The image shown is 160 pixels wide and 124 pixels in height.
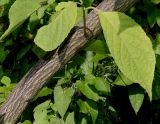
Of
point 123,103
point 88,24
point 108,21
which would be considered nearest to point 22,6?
point 88,24

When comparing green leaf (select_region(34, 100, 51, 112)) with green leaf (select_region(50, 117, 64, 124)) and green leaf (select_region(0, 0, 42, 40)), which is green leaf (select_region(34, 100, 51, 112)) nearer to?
green leaf (select_region(50, 117, 64, 124))

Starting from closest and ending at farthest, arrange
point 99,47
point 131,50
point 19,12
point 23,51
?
point 131,50 < point 19,12 < point 99,47 < point 23,51

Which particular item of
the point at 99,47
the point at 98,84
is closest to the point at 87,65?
the point at 98,84

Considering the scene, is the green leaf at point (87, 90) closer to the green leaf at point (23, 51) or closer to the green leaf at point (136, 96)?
the green leaf at point (136, 96)

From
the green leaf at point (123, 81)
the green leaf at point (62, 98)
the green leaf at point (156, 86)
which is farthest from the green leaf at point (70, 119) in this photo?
the green leaf at point (156, 86)

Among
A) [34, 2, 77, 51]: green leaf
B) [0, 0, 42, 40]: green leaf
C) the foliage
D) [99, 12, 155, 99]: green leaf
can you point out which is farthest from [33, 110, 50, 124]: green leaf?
[99, 12, 155, 99]: green leaf

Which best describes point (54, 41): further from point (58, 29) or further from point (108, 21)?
point (108, 21)

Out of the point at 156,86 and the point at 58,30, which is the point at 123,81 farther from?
the point at 58,30

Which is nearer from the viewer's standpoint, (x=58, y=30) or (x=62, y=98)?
(x=58, y=30)
